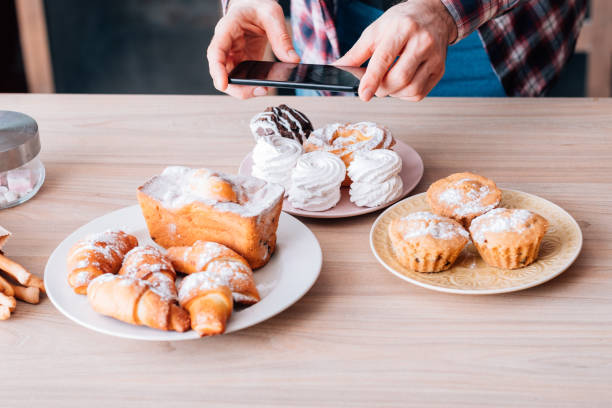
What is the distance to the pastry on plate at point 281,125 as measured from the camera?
1.22 metres

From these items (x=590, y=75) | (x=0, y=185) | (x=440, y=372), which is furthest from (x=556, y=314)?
(x=590, y=75)

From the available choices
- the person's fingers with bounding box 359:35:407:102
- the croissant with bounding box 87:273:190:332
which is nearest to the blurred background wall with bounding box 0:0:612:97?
the person's fingers with bounding box 359:35:407:102

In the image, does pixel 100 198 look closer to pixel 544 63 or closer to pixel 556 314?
pixel 556 314

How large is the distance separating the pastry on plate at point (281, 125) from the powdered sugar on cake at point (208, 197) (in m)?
0.27

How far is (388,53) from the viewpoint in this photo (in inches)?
45.2

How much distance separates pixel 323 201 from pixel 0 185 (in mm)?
573

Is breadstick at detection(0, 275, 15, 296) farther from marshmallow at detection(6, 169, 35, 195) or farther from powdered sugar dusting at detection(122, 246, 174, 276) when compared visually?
marshmallow at detection(6, 169, 35, 195)

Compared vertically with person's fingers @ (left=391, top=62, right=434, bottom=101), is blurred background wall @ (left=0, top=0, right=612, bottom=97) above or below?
below

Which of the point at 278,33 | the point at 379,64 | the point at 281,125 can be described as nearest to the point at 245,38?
the point at 278,33

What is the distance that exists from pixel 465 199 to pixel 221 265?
39cm

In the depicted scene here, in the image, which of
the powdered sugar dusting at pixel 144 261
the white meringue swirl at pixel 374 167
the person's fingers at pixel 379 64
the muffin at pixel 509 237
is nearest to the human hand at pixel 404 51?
the person's fingers at pixel 379 64

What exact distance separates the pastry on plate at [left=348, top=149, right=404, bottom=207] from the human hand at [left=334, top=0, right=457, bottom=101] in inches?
4.5

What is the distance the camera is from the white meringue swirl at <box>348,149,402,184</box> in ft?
3.52

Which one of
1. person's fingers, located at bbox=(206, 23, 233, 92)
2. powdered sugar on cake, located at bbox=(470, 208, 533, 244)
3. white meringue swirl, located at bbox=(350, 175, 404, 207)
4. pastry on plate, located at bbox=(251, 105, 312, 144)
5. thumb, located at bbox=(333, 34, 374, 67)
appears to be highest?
thumb, located at bbox=(333, 34, 374, 67)
